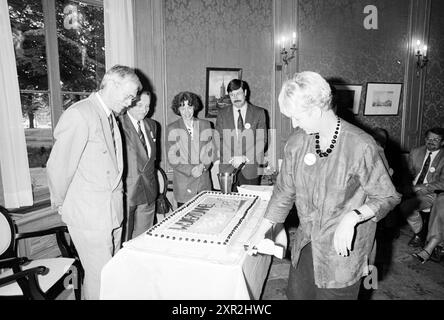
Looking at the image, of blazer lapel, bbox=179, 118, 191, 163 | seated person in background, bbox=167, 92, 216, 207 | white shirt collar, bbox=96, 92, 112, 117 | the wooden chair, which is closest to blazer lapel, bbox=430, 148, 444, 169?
seated person in background, bbox=167, 92, 216, 207

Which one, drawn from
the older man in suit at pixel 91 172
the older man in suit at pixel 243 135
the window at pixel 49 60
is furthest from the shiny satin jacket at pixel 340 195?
the window at pixel 49 60

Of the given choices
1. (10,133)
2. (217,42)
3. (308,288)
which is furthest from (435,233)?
(10,133)

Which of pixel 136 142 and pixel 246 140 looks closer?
pixel 136 142

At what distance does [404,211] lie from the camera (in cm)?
413

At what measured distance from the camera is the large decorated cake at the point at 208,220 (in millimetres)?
1829

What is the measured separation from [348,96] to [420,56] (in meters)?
1.64

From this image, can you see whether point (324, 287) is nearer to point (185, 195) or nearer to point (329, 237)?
point (329, 237)

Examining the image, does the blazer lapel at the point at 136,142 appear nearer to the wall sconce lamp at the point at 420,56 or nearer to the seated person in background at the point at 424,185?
the seated person in background at the point at 424,185

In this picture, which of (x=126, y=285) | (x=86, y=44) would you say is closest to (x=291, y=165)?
(x=126, y=285)

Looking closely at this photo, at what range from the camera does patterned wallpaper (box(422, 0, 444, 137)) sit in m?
5.74

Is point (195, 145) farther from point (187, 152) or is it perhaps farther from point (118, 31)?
point (118, 31)

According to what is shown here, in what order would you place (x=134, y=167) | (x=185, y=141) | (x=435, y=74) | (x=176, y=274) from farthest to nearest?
(x=435, y=74)
(x=185, y=141)
(x=134, y=167)
(x=176, y=274)

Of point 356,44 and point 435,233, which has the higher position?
point 356,44

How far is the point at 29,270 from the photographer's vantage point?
2.02 meters
